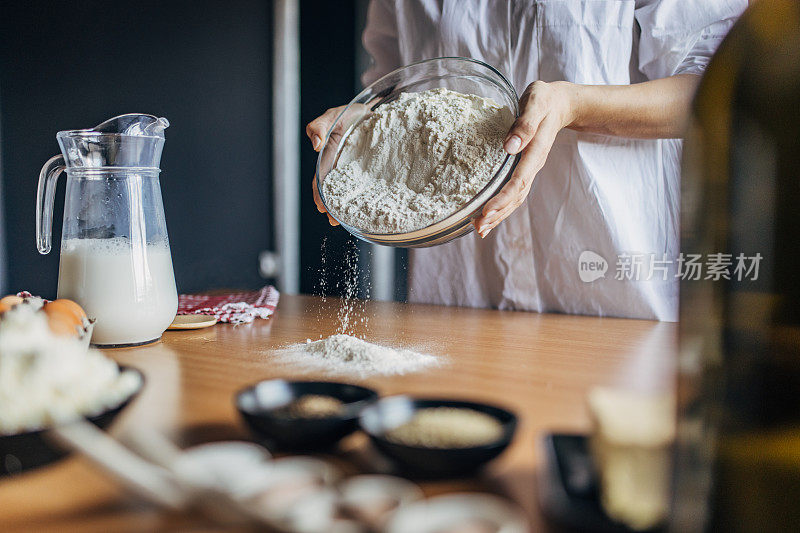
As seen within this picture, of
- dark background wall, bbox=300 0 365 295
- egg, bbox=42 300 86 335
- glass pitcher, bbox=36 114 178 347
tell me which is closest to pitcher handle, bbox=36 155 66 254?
glass pitcher, bbox=36 114 178 347

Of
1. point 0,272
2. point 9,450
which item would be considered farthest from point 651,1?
point 0,272

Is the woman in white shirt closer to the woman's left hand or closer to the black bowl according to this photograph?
the woman's left hand

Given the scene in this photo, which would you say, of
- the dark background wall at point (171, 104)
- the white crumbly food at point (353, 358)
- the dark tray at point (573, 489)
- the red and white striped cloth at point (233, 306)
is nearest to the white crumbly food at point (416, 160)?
the white crumbly food at point (353, 358)

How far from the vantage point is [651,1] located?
109 centimetres

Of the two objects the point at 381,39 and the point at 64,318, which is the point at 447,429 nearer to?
the point at 64,318

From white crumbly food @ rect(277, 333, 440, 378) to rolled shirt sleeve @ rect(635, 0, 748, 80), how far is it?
0.72 meters

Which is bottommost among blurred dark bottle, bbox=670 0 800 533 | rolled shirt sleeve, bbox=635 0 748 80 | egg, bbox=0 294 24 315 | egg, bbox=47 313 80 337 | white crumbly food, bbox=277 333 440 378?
white crumbly food, bbox=277 333 440 378

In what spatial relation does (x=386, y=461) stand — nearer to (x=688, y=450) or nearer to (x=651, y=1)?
(x=688, y=450)

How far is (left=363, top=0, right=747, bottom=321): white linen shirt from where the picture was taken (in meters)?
1.10

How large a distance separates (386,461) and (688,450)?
0.17m

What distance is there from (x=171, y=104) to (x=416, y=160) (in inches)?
66.5

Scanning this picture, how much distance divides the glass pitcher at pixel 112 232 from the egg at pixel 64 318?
63 mm

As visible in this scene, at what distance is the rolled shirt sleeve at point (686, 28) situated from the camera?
1.02 m

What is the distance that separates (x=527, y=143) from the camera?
690 millimetres
